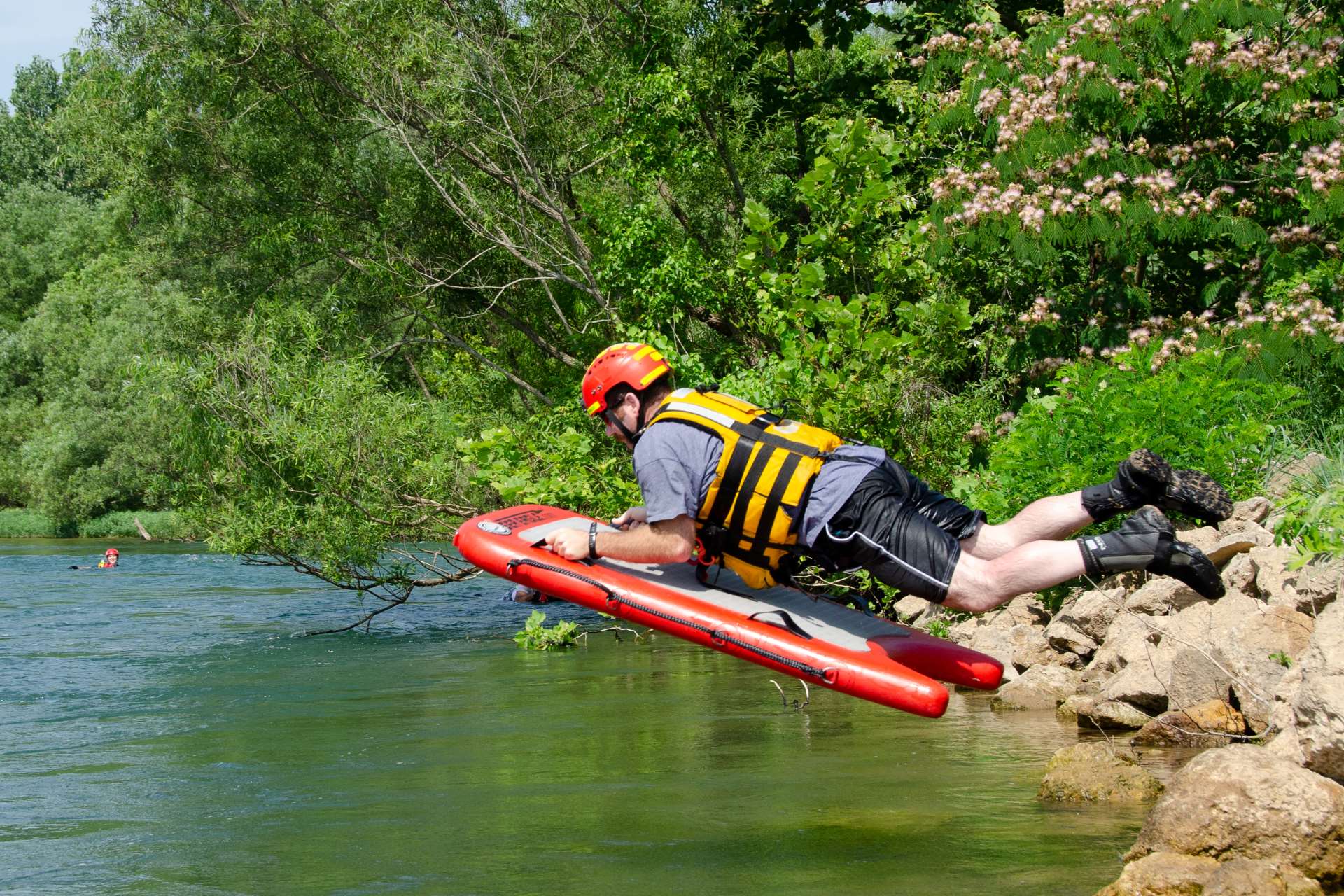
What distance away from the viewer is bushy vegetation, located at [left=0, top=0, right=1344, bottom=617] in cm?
985

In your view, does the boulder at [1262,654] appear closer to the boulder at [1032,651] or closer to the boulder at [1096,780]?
the boulder at [1096,780]

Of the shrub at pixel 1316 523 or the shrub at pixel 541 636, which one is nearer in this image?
the shrub at pixel 1316 523

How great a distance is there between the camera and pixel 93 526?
3133 centimetres

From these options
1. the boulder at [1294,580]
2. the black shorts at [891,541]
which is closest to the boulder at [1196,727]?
the boulder at [1294,580]

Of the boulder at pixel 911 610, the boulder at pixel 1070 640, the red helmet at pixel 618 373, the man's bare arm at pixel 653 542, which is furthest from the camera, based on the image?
the boulder at pixel 911 610

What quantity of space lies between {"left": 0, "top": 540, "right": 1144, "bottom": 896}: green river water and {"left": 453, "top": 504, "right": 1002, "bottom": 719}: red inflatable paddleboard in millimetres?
579

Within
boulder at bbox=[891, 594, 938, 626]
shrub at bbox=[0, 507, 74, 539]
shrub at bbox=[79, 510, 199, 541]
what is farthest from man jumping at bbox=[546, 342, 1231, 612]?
shrub at bbox=[0, 507, 74, 539]

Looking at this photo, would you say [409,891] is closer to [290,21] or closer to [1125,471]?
[1125,471]

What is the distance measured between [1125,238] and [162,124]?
11258mm

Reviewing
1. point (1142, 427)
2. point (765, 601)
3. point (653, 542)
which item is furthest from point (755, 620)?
point (1142, 427)

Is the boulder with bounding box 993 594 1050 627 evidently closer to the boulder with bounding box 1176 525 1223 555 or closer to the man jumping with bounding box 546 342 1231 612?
the boulder with bounding box 1176 525 1223 555

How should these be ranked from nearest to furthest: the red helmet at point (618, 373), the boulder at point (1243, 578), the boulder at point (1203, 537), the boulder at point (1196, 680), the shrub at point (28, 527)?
the red helmet at point (618, 373), the boulder at point (1196, 680), the boulder at point (1243, 578), the boulder at point (1203, 537), the shrub at point (28, 527)

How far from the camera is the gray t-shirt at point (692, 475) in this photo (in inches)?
214

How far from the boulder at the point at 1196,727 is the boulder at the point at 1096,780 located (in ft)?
2.78
